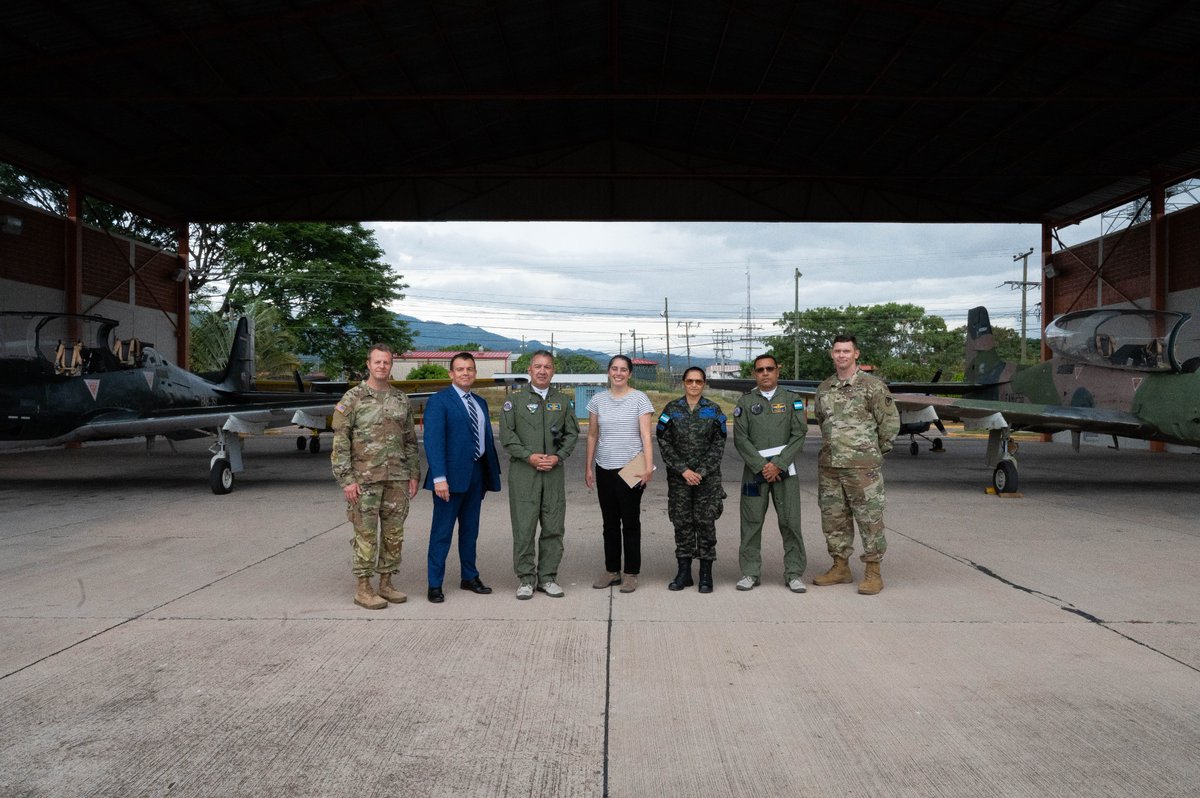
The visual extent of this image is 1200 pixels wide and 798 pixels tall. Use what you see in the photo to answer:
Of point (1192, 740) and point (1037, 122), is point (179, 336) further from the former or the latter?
point (1192, 740)

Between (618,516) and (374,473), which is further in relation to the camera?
(618,516)

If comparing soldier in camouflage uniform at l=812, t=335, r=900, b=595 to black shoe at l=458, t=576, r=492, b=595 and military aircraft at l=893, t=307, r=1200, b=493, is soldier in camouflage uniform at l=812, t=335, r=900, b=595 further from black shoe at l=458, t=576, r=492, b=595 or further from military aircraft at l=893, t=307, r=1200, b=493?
military aircraft at l=893, t=307, r=1200, b=493

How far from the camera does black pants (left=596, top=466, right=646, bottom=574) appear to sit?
5.40m

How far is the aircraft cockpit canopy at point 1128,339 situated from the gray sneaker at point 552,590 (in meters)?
10.4

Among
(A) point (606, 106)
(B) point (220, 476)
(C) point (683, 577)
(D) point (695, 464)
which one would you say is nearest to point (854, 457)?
(D) point (695, 464)

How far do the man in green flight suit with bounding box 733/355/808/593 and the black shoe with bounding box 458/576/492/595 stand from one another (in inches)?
74.2

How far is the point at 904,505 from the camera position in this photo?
32.7ft

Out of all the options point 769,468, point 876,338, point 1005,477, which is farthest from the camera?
point 876,338

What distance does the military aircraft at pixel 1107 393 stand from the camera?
1080cm

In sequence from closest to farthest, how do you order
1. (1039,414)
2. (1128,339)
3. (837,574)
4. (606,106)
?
(837,574) → (1039,414) → (1128,339) → (606,106)

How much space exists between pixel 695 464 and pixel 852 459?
117 centimetres

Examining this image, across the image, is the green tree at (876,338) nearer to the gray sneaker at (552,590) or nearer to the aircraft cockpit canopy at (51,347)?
the aircraft cockpit canopy at (51,347)

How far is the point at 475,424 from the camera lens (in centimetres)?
535

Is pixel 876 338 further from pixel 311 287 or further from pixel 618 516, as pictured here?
pixel 618 516
